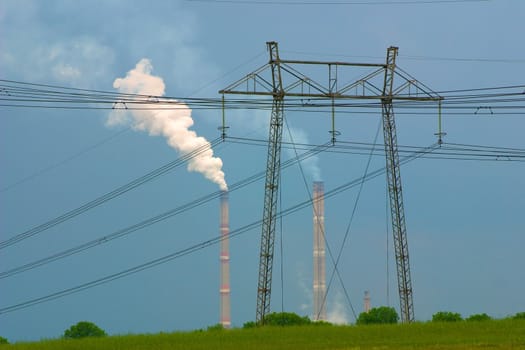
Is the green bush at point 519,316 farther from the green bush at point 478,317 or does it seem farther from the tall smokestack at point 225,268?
the tall smokestack at point 225,268

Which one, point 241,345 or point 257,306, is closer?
point 241,345

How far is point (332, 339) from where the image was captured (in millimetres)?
64875

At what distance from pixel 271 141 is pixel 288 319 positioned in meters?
21.9

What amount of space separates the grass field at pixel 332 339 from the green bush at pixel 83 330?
28.6 metres

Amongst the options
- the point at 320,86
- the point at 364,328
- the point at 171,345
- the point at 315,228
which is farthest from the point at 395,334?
the point at 315,228

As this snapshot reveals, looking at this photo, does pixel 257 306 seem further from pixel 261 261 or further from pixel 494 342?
pixel 494 342

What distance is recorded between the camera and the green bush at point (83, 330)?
9688 centimetres

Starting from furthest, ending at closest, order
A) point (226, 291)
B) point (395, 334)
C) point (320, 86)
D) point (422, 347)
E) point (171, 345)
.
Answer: point (226, 291), point (320, 86), point (395, 334), point (171, 345), point (422, 347)

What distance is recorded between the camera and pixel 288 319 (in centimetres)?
9019


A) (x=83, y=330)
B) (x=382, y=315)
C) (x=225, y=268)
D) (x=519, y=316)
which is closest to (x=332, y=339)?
(x=519, y=316)

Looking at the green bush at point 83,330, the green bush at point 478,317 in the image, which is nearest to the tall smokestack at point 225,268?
the green bush at point 83,330

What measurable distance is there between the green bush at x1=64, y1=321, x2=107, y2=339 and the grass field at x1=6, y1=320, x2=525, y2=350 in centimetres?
2856

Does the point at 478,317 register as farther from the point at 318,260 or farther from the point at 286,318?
the point at 318,260

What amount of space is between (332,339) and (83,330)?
127 ft
